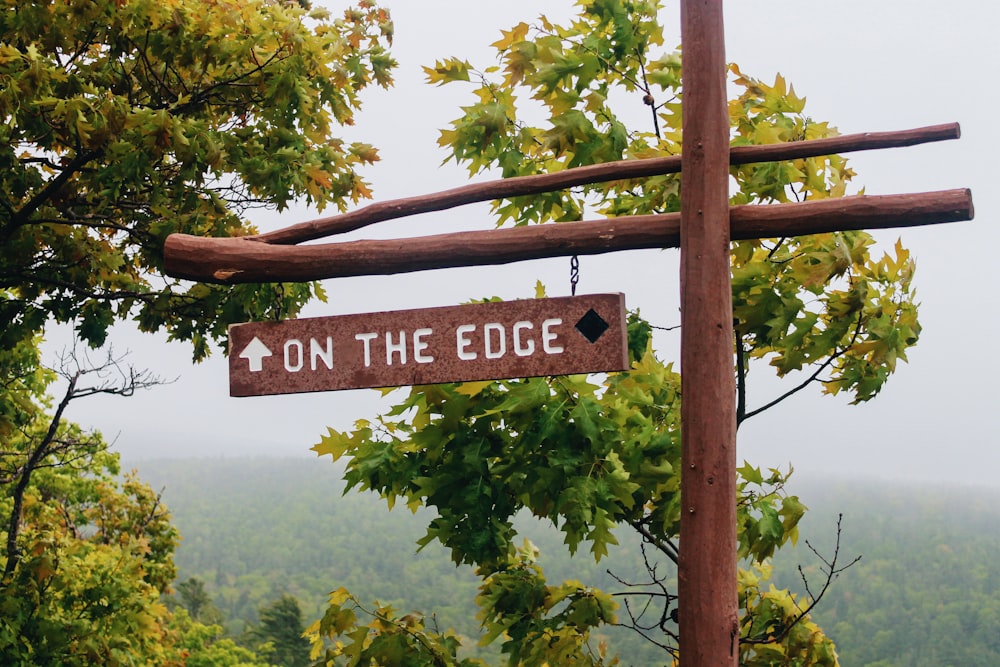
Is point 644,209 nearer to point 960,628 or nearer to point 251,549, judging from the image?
point 960,628

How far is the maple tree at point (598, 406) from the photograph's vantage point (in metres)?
4.51

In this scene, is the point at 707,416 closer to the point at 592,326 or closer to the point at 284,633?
the point at 592,326

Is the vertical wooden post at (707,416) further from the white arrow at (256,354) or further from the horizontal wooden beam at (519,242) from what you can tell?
the white arrow at (256,354)

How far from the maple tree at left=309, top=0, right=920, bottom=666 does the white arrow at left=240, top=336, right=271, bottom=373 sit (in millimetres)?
1033

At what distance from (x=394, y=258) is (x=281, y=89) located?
5.01 m

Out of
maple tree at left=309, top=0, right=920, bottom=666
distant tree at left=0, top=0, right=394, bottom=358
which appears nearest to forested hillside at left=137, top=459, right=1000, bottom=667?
distant tree at left=0, top=0, right=394, bottom=358

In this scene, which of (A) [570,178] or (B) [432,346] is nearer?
(B) [432,346]

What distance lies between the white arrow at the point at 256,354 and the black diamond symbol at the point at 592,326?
136cm

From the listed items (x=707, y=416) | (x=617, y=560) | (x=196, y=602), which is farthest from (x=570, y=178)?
(x=617, y=560)

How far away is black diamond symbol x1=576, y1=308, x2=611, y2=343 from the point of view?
361 cm

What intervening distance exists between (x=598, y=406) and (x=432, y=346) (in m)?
1.15

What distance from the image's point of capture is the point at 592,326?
362cm

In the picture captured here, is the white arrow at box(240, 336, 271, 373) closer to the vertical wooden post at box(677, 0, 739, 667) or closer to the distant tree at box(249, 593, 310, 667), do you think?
the vertical wooden post at box(677, 0, 739, 667)

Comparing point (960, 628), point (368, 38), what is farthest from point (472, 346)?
point (960, 628)
